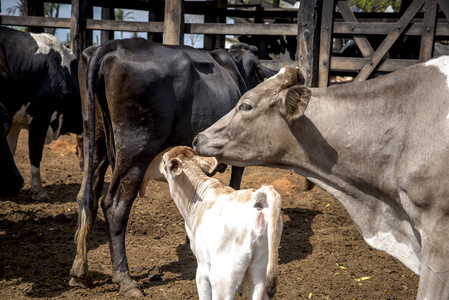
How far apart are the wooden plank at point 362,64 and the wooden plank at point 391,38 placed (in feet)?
0.31

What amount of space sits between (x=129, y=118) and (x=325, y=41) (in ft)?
11.0

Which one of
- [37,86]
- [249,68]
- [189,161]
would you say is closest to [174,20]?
[249,68]

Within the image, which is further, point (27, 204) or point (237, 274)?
point (27, 204)

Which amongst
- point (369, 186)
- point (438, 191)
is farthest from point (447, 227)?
point (369, 186)

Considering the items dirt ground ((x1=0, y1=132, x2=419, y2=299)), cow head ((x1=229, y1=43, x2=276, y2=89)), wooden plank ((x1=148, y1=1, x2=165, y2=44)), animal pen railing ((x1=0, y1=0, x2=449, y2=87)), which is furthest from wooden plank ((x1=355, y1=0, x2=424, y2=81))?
wooden plank ((x1=148, y1=1, x2=165, y2=44))

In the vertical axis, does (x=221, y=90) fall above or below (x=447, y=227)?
above

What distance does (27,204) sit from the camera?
7020 millimetres

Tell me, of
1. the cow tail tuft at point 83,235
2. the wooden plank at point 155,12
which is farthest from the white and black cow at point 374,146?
the wooden plank at point 155,12

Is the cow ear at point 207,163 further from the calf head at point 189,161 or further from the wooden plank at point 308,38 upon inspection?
the wooden plank at point 308,38

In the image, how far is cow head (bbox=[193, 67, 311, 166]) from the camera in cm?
346

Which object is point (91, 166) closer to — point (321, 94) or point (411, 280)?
point (321, 94)

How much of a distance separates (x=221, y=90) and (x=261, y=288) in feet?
8.11

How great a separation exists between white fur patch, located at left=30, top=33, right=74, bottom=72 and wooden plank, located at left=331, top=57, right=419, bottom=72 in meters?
4.09

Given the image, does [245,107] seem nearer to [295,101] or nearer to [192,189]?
[295,101]
